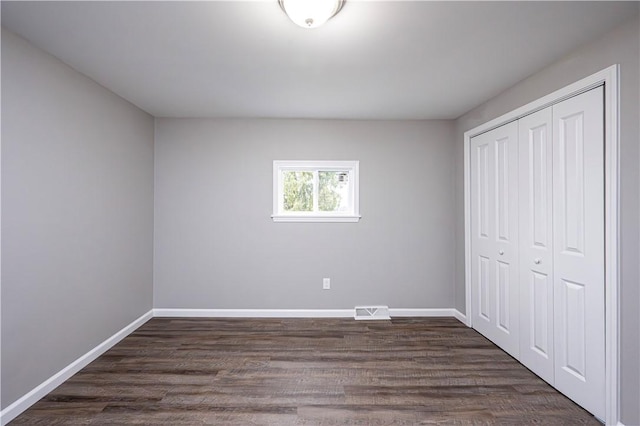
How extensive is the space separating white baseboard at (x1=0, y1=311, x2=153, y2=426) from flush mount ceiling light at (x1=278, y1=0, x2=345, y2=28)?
2.81 m

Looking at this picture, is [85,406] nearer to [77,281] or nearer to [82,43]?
[77,281]

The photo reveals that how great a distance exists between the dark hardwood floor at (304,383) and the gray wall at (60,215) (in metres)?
0.33

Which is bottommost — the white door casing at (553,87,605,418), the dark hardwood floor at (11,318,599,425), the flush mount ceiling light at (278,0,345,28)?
the dark hardwood floor at (11,318,599,425)

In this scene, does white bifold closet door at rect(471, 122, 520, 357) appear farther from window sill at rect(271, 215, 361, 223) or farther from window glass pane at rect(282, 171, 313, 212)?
window glass pane at rect(282, 171, 313, 212)

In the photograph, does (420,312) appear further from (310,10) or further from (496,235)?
(310,10)

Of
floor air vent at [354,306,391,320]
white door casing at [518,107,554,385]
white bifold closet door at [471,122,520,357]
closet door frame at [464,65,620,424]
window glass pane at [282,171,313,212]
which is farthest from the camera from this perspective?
window glass pane at [282,171,313,212]

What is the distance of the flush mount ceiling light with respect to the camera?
67.6 inches

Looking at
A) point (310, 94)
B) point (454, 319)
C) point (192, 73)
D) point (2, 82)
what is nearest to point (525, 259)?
point (454, 319)

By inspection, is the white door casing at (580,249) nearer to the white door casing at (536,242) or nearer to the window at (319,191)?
the white door casing at (536,242)

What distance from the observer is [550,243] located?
2.52 metres

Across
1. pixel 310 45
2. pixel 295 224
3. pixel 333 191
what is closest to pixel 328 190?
pixel 333 191

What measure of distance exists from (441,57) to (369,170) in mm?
1807

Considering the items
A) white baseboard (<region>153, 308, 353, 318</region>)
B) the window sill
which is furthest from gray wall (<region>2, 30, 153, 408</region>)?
the window sill

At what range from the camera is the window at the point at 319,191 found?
4.09 m
